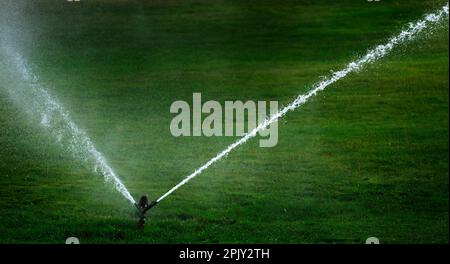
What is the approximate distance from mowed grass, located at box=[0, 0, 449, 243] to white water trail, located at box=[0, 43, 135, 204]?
17 centimetres

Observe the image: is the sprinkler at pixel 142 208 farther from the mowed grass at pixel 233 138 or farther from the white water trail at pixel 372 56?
the white water trail at pixel 372 56

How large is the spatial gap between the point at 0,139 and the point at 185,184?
10.3 feet

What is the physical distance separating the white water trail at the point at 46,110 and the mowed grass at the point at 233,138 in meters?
0.17

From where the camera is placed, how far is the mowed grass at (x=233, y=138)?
10656mm

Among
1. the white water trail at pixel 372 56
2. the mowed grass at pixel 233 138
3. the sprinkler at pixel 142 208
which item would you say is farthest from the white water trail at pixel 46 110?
the white water trail at pixel 372 56

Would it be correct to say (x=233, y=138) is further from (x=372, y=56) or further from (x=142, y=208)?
(x=372, y=56)

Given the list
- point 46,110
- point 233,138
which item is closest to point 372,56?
point 233,138

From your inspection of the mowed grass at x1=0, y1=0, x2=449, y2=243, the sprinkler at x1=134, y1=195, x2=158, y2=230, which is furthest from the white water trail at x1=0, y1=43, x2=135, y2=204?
the sprinkler at x1=134, y1=195, x2=158, y2=230

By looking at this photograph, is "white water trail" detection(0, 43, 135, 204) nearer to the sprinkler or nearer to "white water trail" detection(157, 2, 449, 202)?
the sprinkler

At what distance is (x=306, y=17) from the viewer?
15391 mm

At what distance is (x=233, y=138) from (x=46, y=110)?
3.27m

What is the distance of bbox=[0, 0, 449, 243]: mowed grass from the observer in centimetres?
1066
